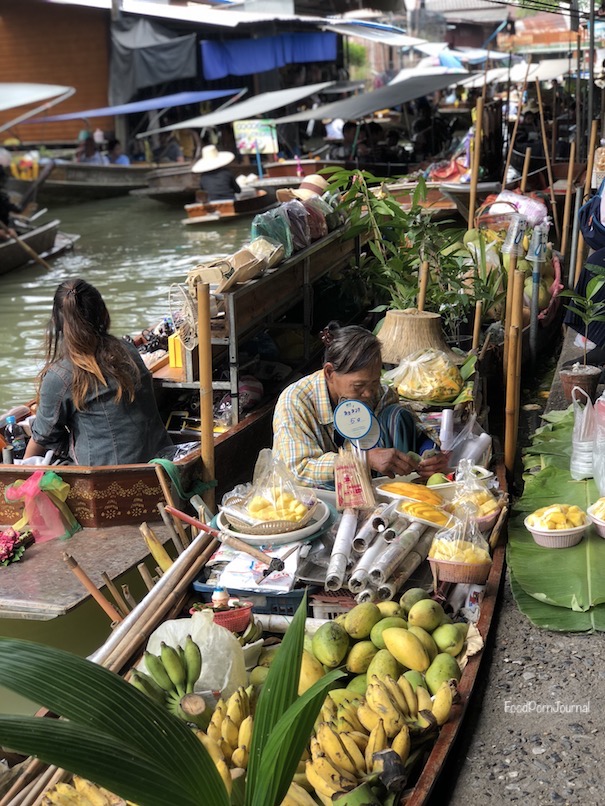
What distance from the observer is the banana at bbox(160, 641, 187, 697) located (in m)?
2.56

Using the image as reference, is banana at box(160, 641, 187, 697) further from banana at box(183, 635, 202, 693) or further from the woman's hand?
the woman's hand

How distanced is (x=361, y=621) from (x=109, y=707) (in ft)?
3.85

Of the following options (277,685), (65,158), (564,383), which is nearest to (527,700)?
(277,685)

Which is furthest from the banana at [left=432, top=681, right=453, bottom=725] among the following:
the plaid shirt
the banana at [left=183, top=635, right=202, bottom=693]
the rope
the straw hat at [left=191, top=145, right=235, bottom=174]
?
the straw hat at [left=191, top=145, right=235, bottom=174]

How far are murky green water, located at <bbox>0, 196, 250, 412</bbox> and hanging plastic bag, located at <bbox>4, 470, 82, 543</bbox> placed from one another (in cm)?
459

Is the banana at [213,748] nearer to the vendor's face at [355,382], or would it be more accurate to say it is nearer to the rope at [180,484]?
the vendor's face at [355,382]

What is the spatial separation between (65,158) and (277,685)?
2256cm

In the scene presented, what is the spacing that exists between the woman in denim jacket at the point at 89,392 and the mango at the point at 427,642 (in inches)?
75.1

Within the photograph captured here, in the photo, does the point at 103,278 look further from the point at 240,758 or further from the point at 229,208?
the point at 240,758

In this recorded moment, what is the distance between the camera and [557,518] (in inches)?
127

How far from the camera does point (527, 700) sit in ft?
8.66

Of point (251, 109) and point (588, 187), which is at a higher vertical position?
point (251, 109)

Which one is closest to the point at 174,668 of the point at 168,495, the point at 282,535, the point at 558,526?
the point at 282,535

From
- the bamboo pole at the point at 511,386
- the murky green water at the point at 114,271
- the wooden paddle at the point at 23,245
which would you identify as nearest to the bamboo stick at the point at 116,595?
the bamboo pole at the point at 511,386
